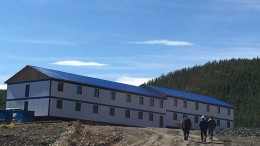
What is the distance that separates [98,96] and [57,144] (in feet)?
99.8

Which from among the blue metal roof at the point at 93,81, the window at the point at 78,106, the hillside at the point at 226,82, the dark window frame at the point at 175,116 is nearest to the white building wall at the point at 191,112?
the dark window frame at the point at 175,116

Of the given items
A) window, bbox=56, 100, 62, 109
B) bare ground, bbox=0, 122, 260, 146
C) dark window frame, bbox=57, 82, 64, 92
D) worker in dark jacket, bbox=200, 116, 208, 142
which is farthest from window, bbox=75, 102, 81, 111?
worker in dark jacket, bbox=200, 116, 208, 142

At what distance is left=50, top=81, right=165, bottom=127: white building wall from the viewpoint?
53.3 m

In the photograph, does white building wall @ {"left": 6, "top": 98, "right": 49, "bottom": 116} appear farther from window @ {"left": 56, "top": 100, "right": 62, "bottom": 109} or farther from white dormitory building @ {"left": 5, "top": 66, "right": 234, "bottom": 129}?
window @ {"left": 56, "top": 100, "right": 62, "bottom": 109}

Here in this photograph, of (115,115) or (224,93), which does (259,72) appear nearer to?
(224,93)

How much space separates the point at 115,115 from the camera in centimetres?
5938

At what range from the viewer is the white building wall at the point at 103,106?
53.3m

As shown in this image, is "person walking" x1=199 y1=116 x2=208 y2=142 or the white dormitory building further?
the white dormitory building

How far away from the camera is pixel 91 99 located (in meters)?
56.6

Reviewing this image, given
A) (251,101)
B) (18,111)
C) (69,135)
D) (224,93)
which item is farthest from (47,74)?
(224,93)

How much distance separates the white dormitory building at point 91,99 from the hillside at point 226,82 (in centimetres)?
7259

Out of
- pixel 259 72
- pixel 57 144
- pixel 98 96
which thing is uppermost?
pixel 259 72

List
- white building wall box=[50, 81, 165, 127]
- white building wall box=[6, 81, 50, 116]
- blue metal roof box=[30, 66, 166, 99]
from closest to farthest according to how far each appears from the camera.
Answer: white building wall box=[6, 81, 50, 116] < white building wall box=[50, 81, 165, 127] < blue metal roof box=[30, 66, 166, 99]

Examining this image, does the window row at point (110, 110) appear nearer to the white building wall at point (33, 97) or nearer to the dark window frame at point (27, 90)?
the white building wall at point (33, 97)
